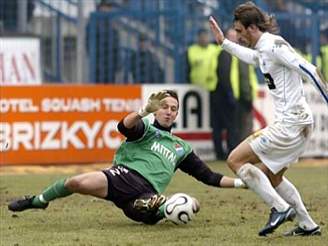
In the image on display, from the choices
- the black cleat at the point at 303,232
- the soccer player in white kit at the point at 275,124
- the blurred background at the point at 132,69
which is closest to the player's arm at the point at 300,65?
the soccer player in white kit at the point at 275,124

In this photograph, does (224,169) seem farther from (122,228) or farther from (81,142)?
(122,228)

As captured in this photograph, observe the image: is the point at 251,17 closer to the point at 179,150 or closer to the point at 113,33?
the point at 179,150

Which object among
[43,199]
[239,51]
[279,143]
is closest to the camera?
[279,143]

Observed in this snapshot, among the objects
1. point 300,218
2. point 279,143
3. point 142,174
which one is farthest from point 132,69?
point 279,143

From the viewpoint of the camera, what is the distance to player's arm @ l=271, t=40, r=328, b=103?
339 inches


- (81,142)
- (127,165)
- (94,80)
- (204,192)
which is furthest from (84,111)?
(127,165)

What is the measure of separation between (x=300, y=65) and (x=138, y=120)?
63.1 inches

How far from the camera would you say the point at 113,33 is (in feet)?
66.6

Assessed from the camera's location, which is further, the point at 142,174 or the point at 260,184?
the point at 142,174

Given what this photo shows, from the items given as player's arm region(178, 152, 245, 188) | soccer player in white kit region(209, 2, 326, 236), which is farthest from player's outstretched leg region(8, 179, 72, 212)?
soccer player in white kit region(209, 2, 326, 236)

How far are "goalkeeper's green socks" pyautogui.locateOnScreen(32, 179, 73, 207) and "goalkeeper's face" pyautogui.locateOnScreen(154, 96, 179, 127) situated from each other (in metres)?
0.99

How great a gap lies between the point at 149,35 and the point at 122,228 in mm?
11139

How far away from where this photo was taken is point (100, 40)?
20.2 meters

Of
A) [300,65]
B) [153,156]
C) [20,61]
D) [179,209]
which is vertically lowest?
[179,209]
